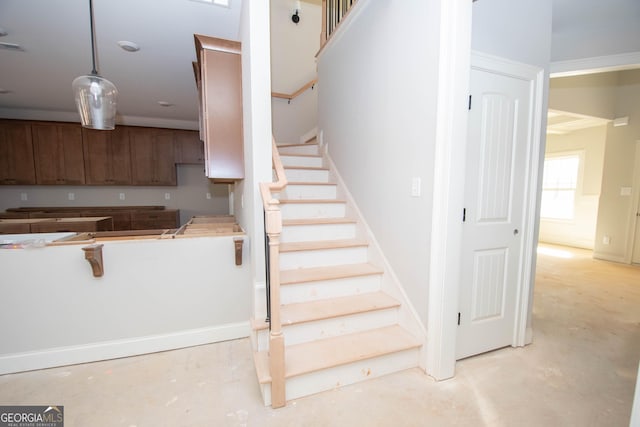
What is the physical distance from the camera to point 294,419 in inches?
58.7

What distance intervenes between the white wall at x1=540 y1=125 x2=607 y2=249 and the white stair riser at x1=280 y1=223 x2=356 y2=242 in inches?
226

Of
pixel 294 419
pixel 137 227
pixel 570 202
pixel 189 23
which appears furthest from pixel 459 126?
pixel 570 202

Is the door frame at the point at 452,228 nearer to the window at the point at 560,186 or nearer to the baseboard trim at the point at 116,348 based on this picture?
the baseboard trim at the point at 116,348

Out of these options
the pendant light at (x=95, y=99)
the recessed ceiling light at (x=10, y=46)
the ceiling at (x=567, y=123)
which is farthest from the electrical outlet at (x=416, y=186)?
the ceiling at (x=567, y=123)

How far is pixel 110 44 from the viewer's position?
2.62 metres

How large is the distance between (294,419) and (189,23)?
303cm

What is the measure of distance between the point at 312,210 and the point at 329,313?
46.5 inches

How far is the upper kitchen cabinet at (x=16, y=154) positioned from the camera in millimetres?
4418

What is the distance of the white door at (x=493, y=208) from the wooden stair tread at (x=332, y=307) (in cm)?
56

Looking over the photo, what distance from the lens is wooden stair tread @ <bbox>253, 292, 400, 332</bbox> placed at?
6.09 feet

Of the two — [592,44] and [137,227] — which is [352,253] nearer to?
[592,44]

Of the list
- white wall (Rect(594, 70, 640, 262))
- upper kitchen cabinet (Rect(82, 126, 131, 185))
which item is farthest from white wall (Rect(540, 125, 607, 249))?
upper kitchen cabinet (Rect(82, 126, 131, 185))

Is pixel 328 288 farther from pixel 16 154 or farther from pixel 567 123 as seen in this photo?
pixel 567 123

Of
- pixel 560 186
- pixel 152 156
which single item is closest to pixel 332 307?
pixel 152 156
